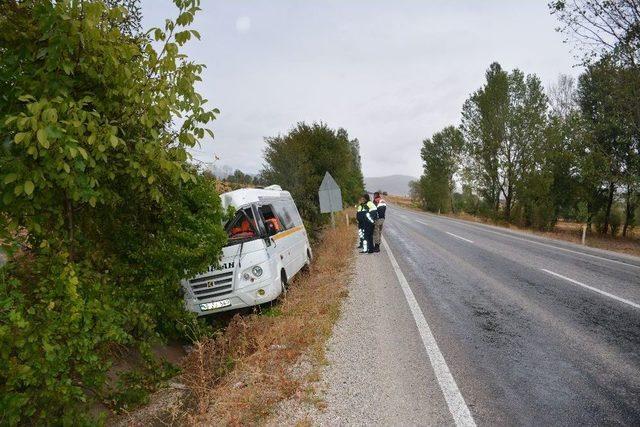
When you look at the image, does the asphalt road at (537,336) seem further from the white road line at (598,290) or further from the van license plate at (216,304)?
the van license plate at (216,304)

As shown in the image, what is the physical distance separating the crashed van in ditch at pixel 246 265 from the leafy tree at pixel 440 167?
1948 inches

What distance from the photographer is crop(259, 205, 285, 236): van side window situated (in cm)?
771

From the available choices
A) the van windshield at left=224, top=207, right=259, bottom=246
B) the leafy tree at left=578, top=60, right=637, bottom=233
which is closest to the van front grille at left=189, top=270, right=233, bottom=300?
the van windshield at left=224, top=207, right=259, bottom=246

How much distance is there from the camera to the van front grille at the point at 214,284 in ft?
22.4

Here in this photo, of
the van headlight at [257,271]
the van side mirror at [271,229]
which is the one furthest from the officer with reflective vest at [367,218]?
the van headlight at [257,271]

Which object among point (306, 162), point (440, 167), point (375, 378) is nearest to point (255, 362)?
point (375, 378)

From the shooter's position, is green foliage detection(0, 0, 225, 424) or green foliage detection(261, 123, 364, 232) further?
green foliage detection(261, 123, 364, 232)

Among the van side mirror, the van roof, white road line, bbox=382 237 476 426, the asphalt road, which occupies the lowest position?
white road line, bbox=382 237 476 426

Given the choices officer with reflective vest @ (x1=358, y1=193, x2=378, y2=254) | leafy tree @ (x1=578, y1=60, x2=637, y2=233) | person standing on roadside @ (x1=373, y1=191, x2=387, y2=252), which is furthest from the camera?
leafy tree @ (x1=578, y1=60, x2=637, y2=233)

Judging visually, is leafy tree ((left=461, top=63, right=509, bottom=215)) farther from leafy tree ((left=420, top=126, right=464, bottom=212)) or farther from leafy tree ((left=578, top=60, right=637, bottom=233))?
A: leafy tree ((left=420, top=126, right=464, bottom=212))

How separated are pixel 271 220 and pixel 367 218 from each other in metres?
5.44

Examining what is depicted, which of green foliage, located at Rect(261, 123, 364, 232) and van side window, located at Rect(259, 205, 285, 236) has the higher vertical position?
green foliage, located at Rect(261, 123, 364, 232)

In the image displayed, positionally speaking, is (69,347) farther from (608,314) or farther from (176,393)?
(608,314)

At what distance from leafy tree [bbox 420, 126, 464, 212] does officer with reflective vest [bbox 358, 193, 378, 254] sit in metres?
43.8
